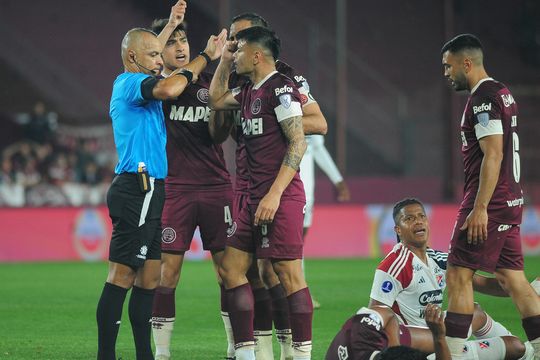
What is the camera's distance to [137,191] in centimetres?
651

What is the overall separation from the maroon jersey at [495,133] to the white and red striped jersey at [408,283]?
574 millimetres

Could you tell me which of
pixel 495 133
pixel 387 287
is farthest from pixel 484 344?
pixel 495 133

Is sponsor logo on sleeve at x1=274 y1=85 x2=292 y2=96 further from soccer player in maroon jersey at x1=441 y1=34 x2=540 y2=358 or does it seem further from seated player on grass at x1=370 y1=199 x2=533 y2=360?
seated player on grass at x1=370 y1=199 x2=533 y2=360

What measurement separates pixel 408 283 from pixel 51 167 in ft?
50.2

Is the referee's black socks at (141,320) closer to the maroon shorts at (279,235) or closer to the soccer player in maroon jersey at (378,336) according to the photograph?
the maroon shorts at (279,235)

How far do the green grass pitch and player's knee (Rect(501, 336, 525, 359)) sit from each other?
1334 millimetres

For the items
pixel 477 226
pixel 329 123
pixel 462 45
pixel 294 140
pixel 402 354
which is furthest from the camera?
pixel 329 123

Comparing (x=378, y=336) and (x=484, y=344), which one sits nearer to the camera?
(x=378, y=336)

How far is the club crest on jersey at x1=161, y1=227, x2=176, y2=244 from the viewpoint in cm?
725

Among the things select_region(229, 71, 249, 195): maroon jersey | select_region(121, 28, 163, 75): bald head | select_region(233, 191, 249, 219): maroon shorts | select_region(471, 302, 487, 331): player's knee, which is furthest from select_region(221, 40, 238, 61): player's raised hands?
select_region(471, 302, 487, 331): player's knee

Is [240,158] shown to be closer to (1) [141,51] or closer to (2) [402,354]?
(1) [141,51]

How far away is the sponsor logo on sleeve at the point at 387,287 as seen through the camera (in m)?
6.66

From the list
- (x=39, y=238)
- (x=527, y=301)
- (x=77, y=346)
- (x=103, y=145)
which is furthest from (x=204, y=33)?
(x=527, y=301)

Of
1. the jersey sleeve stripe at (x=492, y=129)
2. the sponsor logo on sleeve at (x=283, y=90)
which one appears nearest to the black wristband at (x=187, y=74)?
the sponsor logo on sleeve at (x=283, y=90)
